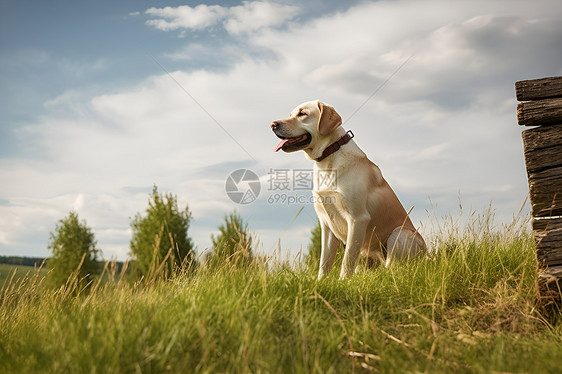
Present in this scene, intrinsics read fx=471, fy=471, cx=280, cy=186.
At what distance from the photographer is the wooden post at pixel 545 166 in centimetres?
434

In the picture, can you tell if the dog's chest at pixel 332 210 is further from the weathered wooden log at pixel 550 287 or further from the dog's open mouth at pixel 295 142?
the weathered wooden log at pixel 550 287

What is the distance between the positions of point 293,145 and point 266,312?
250 cm

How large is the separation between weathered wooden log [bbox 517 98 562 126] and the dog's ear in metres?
1.92

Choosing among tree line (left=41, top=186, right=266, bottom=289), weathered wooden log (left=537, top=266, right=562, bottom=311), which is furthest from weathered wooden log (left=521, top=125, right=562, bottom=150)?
tree line (left=41, top=186, right=266, bottom=289)

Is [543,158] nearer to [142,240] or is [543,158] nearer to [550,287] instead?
[550,287]

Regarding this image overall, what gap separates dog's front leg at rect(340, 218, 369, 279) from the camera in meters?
5.44

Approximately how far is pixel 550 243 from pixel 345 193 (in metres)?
2.14

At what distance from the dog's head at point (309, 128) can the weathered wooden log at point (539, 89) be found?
1.92 metres

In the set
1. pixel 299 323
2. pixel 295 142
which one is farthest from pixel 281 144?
pixel 299 323

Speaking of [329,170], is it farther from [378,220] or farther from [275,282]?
[275,282]

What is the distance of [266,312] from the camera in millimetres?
3566

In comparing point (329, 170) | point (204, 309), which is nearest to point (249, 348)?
point (204, 309)

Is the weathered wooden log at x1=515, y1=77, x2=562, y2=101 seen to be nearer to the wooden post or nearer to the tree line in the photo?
the wooden post

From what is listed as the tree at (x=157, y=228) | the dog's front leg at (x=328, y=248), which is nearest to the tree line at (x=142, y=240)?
the tree at (x=157, y=228)
